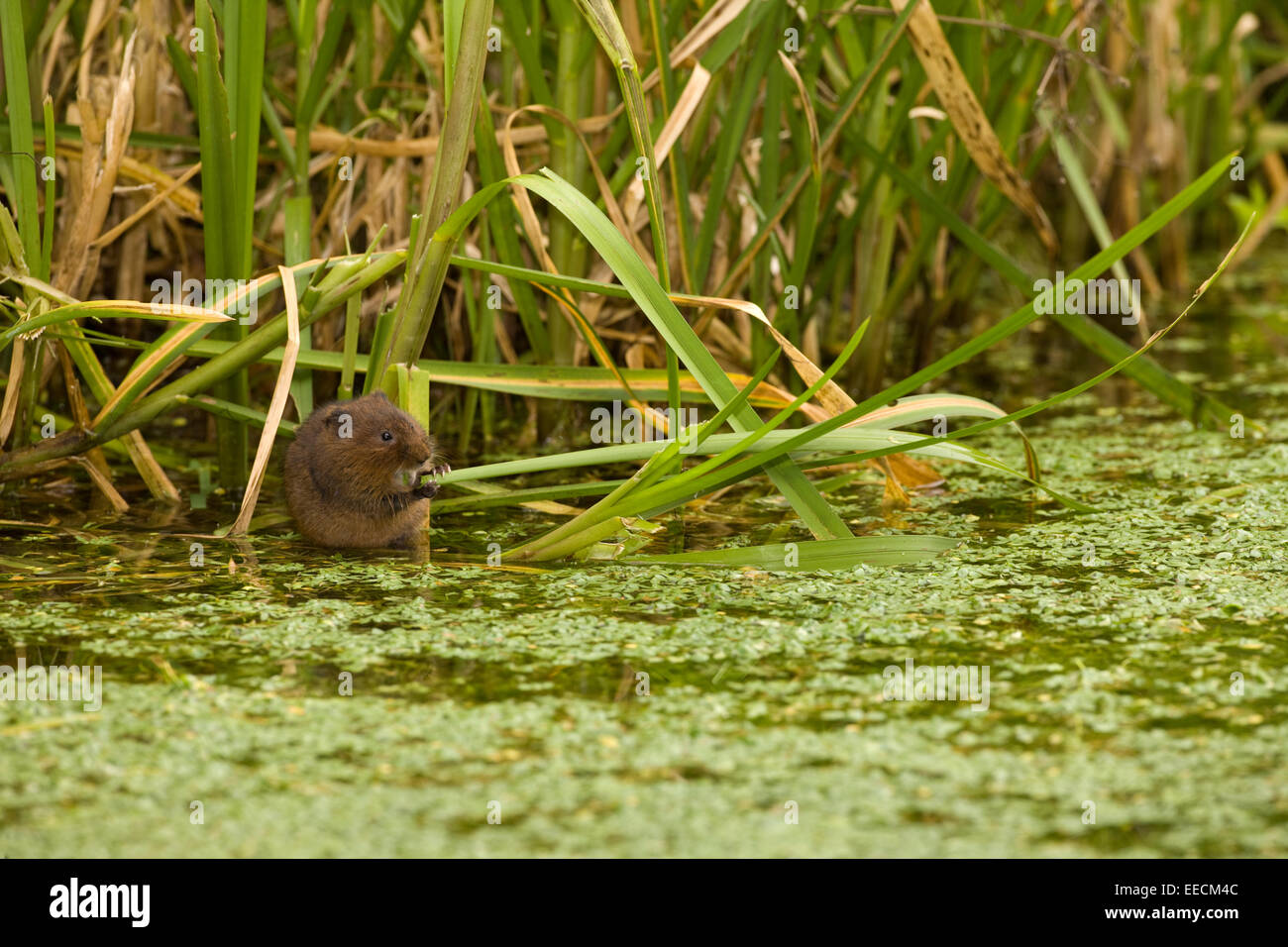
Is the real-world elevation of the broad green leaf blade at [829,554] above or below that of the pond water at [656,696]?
above

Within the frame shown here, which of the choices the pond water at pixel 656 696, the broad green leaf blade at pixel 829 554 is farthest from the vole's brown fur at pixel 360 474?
the broad green leaf blade at pixel 829 554

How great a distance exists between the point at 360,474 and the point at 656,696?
979 millimetres

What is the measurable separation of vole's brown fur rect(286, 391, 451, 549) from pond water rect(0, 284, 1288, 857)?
0.07 meters

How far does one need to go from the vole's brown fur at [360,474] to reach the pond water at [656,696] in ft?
0.23

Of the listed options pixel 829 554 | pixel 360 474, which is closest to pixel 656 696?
pixel 829 554

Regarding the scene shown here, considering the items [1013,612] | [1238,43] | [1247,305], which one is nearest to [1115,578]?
[1013,612]

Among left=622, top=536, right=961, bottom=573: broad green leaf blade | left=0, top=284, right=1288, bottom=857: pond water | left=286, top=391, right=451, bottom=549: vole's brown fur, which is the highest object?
left=286, top=391, right=451, bottom=549: vole's brown fur

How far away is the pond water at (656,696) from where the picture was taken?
6.11 feet

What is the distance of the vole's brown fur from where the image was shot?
3.03m

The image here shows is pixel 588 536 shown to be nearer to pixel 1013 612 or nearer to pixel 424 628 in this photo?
pixel 424 628

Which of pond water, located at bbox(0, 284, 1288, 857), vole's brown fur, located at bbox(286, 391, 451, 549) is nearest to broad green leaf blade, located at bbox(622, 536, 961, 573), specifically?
pond water, located at bbox(0, 284, 1288, 857)

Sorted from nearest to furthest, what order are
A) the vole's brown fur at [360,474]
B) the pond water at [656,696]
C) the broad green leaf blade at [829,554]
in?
the pond water at [656,696]
the broad green leaf blade at [829,554]
the vole's brown fur at [360,474]

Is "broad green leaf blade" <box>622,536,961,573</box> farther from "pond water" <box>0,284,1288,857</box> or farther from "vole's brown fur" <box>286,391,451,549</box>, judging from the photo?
"vole's brown fur" <box>286,391,451,549</box>

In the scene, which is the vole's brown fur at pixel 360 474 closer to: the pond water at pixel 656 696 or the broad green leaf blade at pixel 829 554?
the pond water at pixel 656 696
